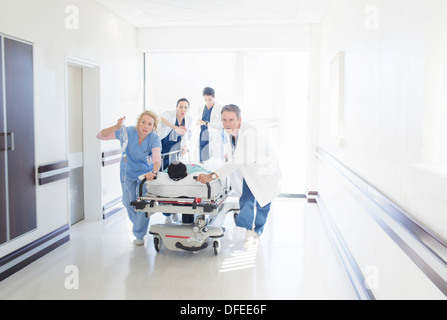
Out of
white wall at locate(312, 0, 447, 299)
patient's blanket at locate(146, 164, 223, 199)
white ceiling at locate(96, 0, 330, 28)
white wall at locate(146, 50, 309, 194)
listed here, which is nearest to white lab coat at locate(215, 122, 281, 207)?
patient's blanket at locate(146, 164, 223, 199)

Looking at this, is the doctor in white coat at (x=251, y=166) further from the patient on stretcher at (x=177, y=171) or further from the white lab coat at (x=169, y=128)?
the white lab coat at (x=169, y=128)

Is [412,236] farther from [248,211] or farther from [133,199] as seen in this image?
[133,199]

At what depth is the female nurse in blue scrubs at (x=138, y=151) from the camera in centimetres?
397

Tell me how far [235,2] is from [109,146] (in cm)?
254

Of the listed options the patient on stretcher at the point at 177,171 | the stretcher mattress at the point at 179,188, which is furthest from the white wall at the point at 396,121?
the patient on stretcher at the point at 177,171

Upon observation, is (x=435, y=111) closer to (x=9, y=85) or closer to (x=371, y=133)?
(x=371, y=133)

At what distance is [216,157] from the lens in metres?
5.79

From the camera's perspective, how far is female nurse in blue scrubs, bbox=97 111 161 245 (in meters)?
3.97

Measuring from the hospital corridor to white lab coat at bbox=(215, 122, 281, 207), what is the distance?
2 centimetres

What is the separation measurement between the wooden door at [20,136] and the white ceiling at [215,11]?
76.0 inches

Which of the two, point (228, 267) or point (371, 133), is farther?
point (228, 267)

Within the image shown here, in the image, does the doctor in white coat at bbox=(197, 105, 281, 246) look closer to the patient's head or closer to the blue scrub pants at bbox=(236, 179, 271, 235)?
the blue scrub pants at bbox=(236, 179, 271, 235)
